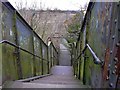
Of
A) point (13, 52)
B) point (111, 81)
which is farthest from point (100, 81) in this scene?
point (13, 52)

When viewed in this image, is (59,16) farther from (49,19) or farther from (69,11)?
(69,11)

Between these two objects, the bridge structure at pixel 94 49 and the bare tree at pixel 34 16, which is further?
the bare tree at pixel 34 16

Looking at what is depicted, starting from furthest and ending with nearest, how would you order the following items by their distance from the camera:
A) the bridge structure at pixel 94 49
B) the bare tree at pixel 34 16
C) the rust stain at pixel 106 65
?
the bare tree at pixel 34 16 → the rust stain at pixel 106 65 → the bridge structure at pixel 94 49

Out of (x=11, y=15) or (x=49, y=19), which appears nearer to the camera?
(x=11, y=15)

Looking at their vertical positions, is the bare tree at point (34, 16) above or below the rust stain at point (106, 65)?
above

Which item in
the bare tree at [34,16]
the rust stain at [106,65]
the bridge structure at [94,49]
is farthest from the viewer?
the bare tree at [34,16]

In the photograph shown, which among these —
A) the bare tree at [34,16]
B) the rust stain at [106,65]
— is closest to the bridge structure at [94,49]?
the rust stain at [106,65]

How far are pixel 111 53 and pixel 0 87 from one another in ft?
5.90

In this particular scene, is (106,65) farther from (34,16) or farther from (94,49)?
(34,16)

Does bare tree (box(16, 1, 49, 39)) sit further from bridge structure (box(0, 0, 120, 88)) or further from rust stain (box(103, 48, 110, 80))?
rust stain (box(103, 48, 110, 80))

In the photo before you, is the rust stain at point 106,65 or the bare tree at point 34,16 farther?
the bare tree at point 34,16

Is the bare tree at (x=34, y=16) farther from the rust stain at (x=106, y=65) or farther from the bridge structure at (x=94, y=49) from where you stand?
the rust stain at (x=106, y=65)

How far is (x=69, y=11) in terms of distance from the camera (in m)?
14.1

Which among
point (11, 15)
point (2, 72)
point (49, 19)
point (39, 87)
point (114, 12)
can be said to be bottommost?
point (39, 87)
